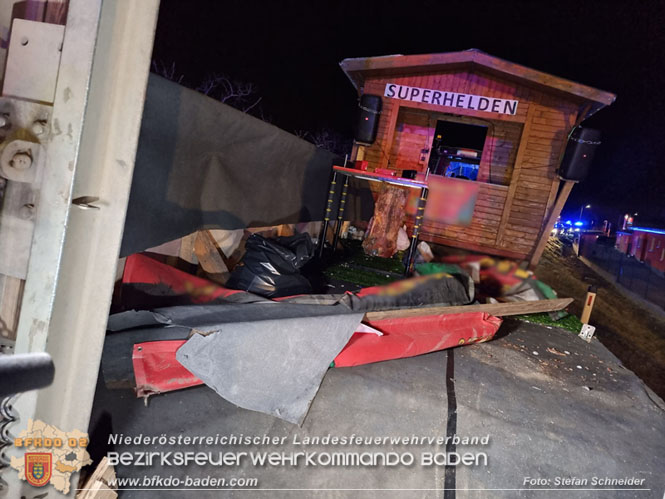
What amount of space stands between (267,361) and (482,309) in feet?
9.18

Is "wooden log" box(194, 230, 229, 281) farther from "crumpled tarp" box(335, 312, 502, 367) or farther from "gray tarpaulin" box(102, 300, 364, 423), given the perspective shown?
"crumpled tarp" box(335, 312, 502, 367)

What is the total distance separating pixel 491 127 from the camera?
35.8 feet

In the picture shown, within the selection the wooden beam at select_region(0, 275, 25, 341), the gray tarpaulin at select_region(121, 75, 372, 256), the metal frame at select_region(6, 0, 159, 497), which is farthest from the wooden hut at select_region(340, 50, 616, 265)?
the wooden beam at select_region(0, 275, 25, 341)

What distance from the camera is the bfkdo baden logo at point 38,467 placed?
123 cm

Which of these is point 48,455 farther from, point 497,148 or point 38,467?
point 497,148

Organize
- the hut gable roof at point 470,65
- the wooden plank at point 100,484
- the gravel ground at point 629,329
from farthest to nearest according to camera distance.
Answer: the hut gable roof at point 470,65
the gravel ground at point 629,329
the wooden plank at point 100,484

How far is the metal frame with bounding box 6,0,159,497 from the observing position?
1.13m

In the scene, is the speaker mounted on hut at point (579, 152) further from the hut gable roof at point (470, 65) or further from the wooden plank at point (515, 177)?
the wooden plank at point (515, 177)

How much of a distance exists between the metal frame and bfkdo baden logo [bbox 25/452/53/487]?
3 centimetres

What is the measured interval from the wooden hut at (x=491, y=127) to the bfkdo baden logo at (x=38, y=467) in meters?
9.96

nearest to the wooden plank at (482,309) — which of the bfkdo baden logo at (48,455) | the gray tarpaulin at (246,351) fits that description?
the gray tarpaulin at (246,351)

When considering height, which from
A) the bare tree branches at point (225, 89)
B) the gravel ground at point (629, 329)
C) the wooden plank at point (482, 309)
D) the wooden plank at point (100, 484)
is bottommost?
the gravel ground at point (629, 329)

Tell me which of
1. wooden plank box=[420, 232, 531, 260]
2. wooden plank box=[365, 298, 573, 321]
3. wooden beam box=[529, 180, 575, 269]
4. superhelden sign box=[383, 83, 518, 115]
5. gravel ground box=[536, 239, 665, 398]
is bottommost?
gravel ground box=[536, 239, 665, 398]

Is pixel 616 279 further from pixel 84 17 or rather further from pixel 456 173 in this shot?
pixel 84 17
